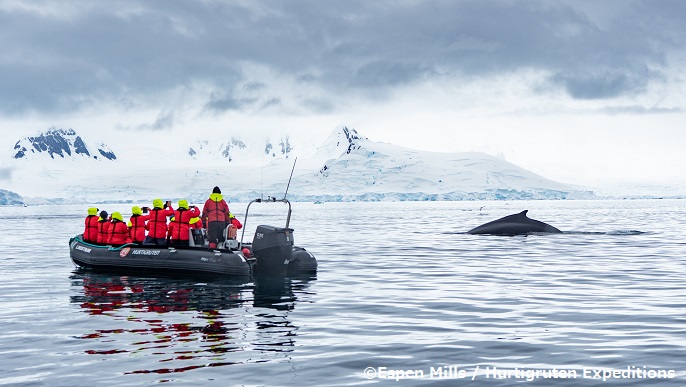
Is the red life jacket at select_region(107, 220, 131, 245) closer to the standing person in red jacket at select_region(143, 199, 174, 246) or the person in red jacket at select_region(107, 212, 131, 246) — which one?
the person in red jacket at select_region(107, 212, 131, 246)

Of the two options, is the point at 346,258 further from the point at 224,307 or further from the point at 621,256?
the point at 224,307

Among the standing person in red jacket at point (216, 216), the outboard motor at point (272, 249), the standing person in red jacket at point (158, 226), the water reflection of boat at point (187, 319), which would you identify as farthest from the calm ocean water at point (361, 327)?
the standing person in red jacket at point (216, 216)

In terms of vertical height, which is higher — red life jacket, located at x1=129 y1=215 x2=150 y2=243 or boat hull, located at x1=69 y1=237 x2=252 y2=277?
red life jacket, located at x1=129 y1=215 x2=150 y2=243

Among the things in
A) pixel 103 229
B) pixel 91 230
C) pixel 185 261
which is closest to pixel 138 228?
pixel 103 229

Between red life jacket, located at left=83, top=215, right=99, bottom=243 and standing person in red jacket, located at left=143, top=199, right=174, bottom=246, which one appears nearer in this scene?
standing person in red jacket, located at left=143, top=199, right=174, bottom=246

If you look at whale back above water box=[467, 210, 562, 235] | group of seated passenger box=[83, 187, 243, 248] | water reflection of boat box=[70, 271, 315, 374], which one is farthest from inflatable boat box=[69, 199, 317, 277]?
whale back above water box=[467, 210, 562, 235]

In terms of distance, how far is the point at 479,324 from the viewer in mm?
13250

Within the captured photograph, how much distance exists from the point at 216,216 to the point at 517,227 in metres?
23.1

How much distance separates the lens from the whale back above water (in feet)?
133

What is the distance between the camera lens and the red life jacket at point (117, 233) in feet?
78.6

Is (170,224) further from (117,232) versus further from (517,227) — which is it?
(517,227)

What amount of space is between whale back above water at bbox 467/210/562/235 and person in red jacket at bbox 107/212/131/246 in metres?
23.0

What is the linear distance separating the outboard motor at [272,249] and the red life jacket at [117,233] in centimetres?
570

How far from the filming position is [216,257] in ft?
69.2
